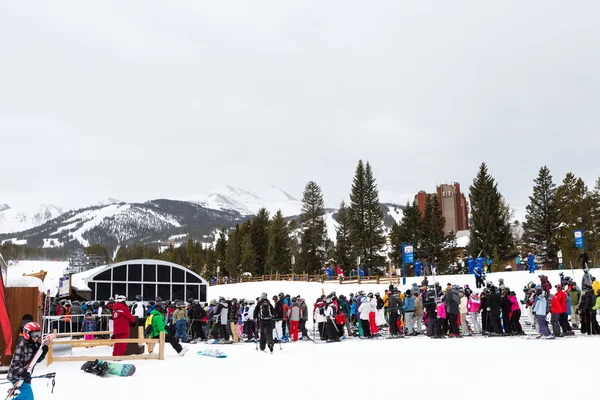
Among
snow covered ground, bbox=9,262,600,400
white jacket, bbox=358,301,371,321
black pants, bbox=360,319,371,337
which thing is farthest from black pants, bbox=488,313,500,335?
black pants, bbox=360,319,371,337

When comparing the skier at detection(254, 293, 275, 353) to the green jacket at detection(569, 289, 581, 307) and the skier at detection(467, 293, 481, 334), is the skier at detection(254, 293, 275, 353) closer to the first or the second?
the skier at detection(467, 293, 481, 334)

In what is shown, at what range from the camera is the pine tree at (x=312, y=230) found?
208ft

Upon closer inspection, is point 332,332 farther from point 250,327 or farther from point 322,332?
point 250,327

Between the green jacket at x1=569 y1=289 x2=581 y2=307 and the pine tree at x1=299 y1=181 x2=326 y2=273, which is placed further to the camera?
the pine tree at x1=299 y1=181 x2=326 y2=273

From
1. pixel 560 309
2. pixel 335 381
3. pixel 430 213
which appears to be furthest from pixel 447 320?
pixel 430 213

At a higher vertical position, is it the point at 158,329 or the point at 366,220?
the point at 366,220

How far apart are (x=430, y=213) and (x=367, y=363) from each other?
150ft

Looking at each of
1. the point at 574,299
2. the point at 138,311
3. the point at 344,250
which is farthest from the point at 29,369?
the point at 344,250

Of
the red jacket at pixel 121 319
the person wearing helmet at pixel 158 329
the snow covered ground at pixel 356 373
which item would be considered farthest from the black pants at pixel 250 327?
the red jacket at pixel 121 319

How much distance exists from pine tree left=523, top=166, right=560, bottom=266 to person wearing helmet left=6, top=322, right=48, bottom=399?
48923mm

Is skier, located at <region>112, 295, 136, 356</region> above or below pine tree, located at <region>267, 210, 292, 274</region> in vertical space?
below

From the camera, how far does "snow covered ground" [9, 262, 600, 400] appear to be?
334 inches

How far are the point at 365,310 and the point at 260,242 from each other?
53673mm

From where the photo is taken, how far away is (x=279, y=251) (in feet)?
218
